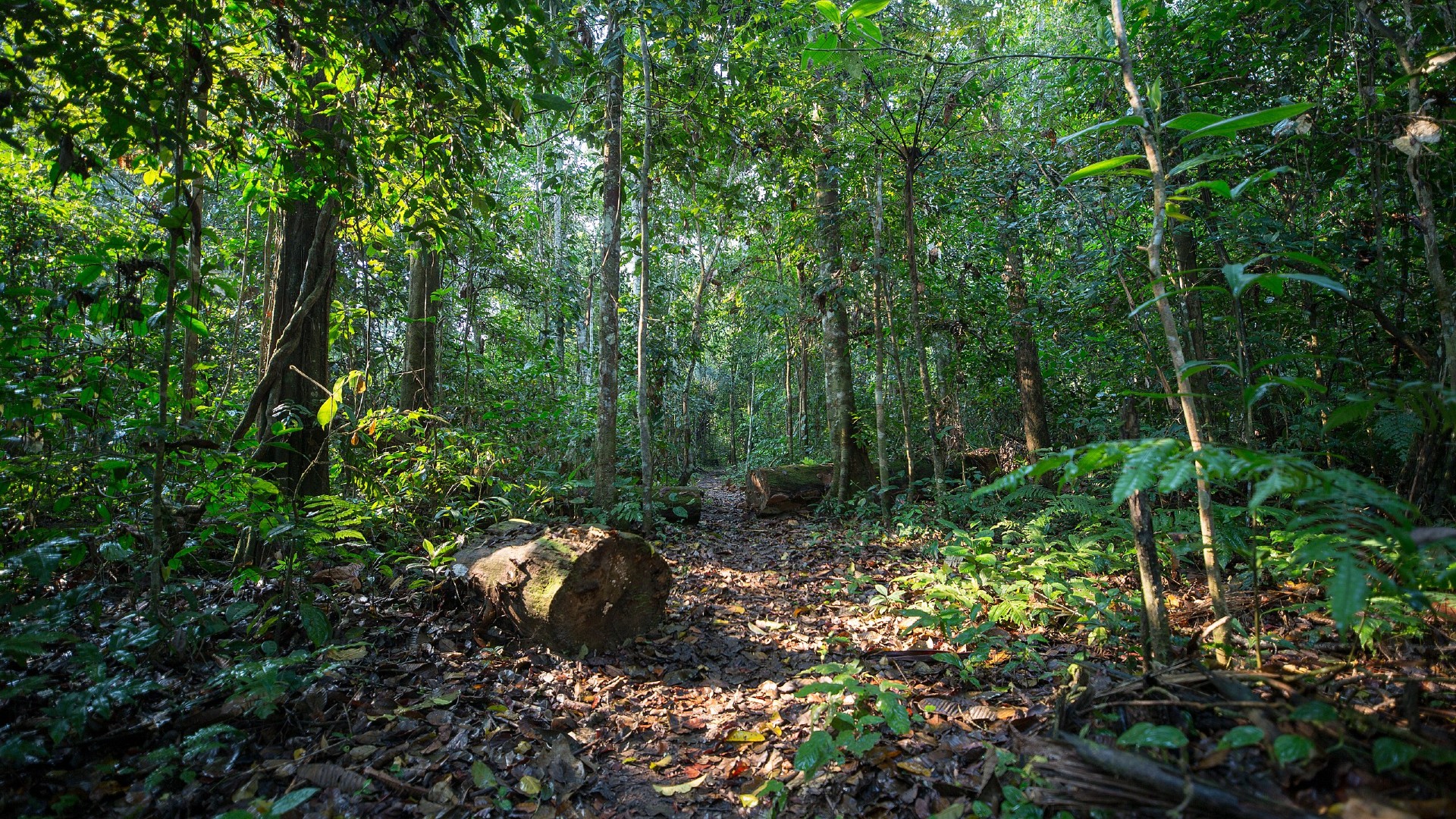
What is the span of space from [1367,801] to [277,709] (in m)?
3.88

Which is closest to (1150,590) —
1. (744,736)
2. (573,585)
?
(744,736)

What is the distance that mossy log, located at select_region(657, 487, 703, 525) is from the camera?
859 cm

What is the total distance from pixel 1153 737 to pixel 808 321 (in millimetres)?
→ 8461

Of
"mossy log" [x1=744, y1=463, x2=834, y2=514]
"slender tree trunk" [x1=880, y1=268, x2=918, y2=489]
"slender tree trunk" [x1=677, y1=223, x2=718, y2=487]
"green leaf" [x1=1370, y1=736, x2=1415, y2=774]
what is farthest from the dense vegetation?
"slender tree trunk" [x1=677, y1=223, x2=718, y2=487]

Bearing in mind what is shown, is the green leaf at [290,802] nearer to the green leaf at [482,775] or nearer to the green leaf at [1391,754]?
the green leaf at [482,775]

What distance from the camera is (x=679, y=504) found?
8.76 metres

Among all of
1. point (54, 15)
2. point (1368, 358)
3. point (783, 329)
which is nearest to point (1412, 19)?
point (1368, 358)

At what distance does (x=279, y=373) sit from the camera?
472cm

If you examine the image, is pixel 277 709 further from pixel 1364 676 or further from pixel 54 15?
pixel 1364 676

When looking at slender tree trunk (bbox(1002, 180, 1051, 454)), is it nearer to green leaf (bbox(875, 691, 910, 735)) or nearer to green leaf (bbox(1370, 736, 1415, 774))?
green leaf (bbox(875, 691, 910, 735))

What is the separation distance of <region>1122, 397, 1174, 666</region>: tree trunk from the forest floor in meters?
0.17

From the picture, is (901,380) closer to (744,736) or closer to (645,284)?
(645,284)

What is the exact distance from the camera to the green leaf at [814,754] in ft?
8.32

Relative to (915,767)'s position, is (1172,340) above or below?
above
